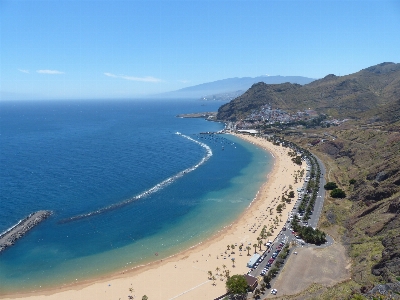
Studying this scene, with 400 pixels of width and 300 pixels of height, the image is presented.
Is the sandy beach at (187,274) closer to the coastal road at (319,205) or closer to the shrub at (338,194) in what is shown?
the coastal road at (319,205)

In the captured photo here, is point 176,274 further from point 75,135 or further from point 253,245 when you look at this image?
point 75,135

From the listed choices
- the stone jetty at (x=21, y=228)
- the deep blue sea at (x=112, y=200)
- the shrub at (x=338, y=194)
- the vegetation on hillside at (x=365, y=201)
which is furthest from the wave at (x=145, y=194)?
the shrub at (x=338, y=194)

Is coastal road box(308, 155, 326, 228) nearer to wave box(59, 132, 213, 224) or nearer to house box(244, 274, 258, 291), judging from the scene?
house box(244, 274, 258, 291)

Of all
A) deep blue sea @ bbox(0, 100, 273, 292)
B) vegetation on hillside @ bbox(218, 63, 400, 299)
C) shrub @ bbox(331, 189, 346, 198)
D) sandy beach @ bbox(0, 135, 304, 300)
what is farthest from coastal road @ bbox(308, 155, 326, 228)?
deep blue sea @ bbox(0, 100, 273, 292)

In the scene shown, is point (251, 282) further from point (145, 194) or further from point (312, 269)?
point (145, 194)

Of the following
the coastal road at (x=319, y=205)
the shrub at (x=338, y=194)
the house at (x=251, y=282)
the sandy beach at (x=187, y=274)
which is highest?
the shrub at (x=338, y=194)
